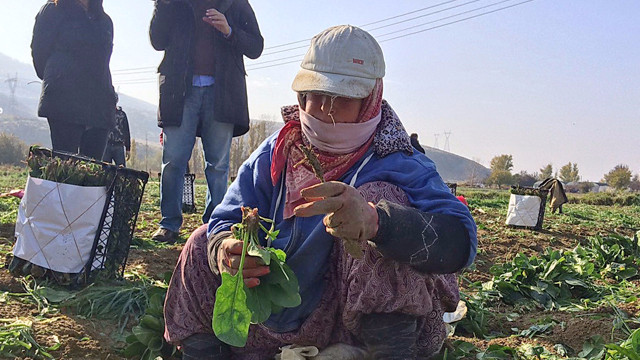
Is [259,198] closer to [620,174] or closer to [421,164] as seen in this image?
[421,164]

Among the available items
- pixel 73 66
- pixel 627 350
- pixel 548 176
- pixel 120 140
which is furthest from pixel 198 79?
pixel 548 176

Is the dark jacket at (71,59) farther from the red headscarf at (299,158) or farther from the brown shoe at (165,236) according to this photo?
the red headscarf at (299,158)

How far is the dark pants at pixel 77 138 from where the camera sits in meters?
3.60

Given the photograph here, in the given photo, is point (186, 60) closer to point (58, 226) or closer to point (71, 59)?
point (71, 59)

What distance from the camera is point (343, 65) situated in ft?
5.45

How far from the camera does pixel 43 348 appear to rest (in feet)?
6.50

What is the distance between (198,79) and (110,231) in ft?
4.70

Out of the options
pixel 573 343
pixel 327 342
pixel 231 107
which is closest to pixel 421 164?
pixel 327 342

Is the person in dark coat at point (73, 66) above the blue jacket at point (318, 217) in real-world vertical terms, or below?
above

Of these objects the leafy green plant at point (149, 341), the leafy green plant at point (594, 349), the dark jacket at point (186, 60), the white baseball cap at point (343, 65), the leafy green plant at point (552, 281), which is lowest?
the leafy green plant at point (149, 341)

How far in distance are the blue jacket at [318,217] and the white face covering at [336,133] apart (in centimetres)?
8

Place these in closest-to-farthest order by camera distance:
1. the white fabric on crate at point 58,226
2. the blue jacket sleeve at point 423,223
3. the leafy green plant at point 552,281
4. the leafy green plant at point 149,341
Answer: the blue jacket sleeve at point 423,223 → the leafy green plant at point 149,341 → the white fabric on crate at point 58,226 → the leafy green plant at point 552,281

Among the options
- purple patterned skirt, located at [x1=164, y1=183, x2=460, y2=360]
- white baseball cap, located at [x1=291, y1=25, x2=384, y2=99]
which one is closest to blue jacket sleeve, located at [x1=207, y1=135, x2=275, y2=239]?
purple patterned skirt, located at [x1=164, y1=183, x2=460, y2=360]

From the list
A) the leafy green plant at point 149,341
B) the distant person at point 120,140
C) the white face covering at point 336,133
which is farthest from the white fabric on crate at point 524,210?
the leafy green plant at point 149,341
